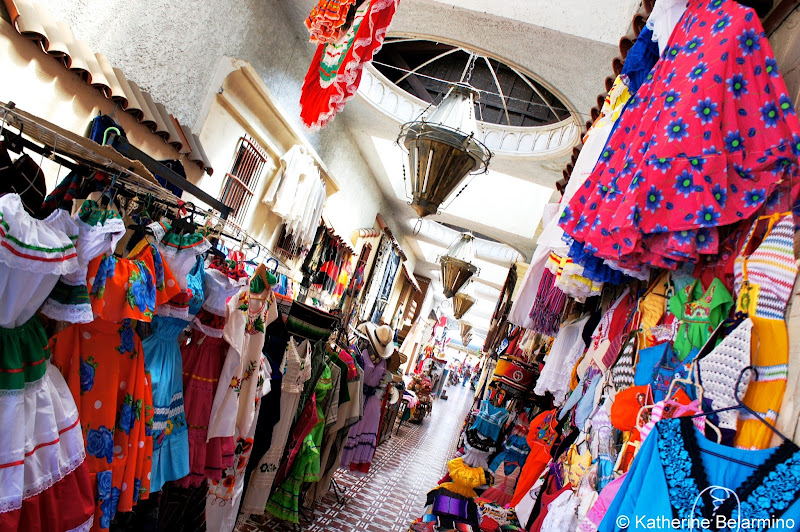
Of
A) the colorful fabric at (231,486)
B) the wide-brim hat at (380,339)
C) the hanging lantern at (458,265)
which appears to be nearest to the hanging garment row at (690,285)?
the colorful fabric at (231,486)

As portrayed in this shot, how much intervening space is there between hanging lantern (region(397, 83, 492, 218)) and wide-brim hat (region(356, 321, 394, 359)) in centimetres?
329

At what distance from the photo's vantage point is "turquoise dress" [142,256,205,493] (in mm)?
2590

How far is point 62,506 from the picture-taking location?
1.93m

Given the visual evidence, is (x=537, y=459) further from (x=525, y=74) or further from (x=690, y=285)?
(x=525, y=74)

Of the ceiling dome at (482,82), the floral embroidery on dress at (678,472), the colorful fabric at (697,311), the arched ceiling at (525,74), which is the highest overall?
the ceiling dome at (482,82)

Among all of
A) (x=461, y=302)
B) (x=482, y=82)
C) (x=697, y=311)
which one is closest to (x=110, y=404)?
(x=697, y=311)

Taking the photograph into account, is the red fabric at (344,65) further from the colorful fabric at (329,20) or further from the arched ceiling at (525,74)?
the arched ceiling at (525,74)

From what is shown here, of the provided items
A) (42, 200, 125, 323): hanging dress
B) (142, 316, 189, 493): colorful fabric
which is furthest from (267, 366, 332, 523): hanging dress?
(42, 200, 125, 323): hanging dress

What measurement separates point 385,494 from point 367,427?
0.87 metres

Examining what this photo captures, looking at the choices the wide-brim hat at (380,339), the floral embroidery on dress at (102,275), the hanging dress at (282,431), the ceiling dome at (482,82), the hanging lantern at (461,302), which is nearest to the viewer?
the floral embroidery on dress at (102,275)

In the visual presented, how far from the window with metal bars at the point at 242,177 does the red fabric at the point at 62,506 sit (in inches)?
141

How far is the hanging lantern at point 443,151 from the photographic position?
338 cm

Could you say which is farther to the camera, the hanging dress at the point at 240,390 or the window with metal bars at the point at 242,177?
the window with metal bars at the point at 242,177

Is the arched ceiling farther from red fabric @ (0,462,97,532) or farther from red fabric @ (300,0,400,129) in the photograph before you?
red fabric @ (0,462,97,532)
